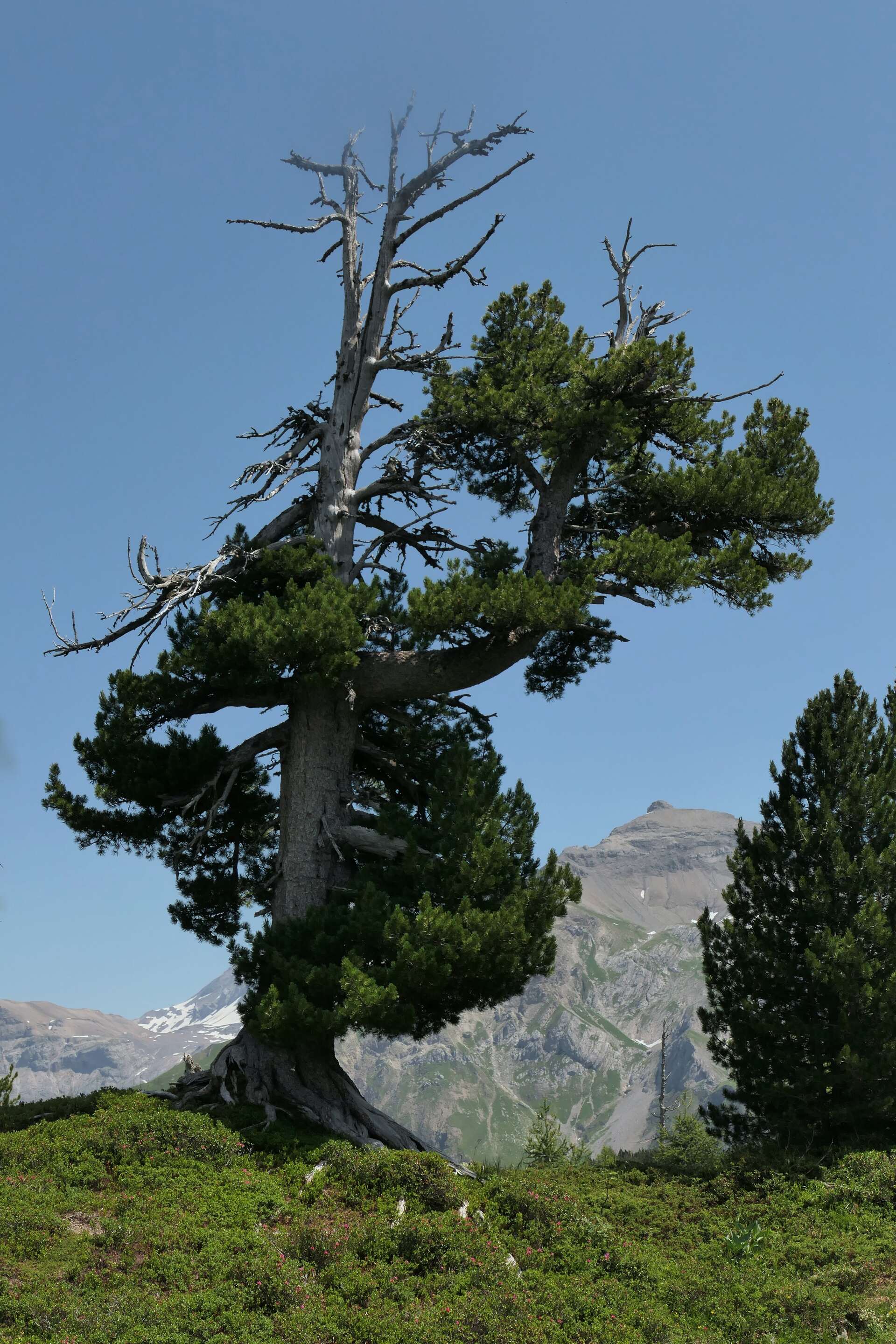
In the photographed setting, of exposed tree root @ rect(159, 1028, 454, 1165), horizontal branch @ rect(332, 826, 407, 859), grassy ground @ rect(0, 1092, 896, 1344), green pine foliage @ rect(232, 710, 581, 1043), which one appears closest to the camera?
grassy ground @ rect(0, 1092, 896, 1344)

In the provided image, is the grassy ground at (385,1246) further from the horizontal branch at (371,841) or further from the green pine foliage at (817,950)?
the horizontal branch at (371,841)

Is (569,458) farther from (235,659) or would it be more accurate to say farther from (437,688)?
(235,659)

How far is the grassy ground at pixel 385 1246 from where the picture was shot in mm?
10586

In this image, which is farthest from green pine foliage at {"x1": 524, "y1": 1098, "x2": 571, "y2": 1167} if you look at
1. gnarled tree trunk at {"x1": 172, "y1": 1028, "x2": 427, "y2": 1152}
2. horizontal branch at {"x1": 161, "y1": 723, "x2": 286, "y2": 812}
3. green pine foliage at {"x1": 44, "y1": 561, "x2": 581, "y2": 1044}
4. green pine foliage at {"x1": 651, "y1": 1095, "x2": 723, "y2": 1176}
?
horizontal branch at {"x1": 161, "y1": 723, "x2": 286, "y2": 812}

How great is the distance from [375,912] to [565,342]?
1123cm

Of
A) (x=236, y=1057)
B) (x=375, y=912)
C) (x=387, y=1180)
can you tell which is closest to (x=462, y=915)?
(x=375, y=912)

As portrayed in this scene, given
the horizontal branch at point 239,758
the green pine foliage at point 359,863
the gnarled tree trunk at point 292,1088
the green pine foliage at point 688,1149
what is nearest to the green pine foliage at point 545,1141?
the green pine foliage at point 688,1149

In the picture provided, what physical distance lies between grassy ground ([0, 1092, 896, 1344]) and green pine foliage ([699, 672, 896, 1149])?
130cm

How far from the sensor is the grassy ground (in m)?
10.6

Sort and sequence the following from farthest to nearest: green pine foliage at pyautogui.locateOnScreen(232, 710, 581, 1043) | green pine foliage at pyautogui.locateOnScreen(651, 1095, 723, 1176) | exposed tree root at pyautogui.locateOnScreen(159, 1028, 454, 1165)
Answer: green pine foliage at pyautogui.locateOnScreen(651, 1095, 723, 1176) → exposed tree root at pyautogui.locateOnScreen(159, 1028, 454, 1165) → green pine foliage at pyautogui.locateOnScreen(232, 710, 581, 1043)

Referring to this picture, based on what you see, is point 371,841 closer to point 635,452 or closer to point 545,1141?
point 635,452

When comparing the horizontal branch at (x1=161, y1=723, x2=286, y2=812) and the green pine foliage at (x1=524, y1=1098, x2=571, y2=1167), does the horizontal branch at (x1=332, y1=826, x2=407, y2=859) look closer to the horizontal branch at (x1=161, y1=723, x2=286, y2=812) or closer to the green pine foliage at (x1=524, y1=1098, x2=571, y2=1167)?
the horizontal branch at (x1=161, y1=723, x2=286, y2=812)

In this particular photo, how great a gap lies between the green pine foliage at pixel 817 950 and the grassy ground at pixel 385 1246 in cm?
130

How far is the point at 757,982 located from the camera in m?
17.7
